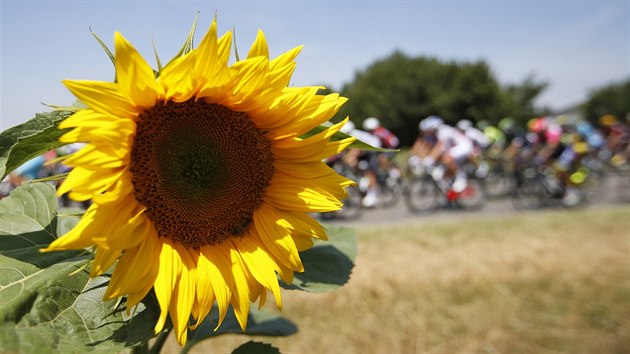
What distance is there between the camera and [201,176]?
75 centimetres

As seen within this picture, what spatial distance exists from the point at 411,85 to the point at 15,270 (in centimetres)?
3059

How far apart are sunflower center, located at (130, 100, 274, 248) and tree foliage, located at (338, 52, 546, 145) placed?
2716cm

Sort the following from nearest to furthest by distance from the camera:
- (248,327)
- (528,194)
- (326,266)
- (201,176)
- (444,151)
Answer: (201,176) → (326,266) → (248,327) → (444,151) → (528,194)

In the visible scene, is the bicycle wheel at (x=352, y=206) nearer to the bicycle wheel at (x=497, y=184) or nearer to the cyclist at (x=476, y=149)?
the cyclist at (x=476, y=149)

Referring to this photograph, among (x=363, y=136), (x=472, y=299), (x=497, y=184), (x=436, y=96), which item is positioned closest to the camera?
(x=472, y=299)

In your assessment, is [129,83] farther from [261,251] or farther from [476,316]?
[476,316]

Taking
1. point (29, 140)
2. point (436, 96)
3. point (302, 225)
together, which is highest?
point (436, 96)

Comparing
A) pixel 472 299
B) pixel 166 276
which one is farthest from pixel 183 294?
pixel 472 299

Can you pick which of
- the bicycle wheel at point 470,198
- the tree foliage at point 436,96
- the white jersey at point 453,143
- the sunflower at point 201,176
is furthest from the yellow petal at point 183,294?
the tree foliage at point 436,96

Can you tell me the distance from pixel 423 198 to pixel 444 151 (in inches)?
49.4

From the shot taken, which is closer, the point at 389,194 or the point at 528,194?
the point at 528,194

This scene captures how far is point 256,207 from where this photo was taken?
2.48 ft

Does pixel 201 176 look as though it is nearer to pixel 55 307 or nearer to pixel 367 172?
pixel 55 307

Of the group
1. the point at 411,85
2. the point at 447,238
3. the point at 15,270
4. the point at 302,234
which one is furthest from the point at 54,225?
the point at 411,85
